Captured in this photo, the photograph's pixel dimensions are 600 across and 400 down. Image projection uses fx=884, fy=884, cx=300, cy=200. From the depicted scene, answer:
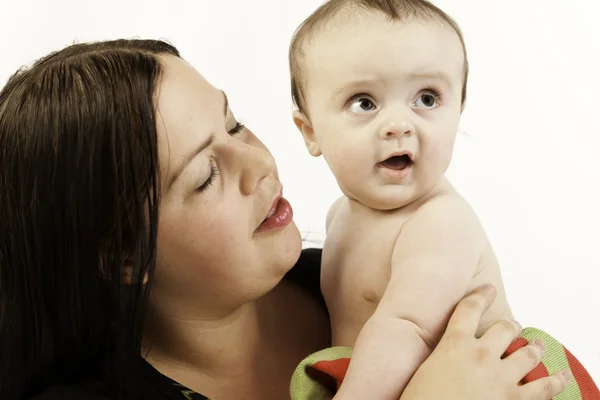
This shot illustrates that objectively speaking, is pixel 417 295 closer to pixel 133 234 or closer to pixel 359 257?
pixel 359 257

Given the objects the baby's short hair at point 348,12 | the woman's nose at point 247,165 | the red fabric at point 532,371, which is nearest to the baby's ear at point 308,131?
the baby's short hair at point 348,12

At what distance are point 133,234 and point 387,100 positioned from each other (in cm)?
47

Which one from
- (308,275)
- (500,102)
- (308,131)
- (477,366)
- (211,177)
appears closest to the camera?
(477,366)

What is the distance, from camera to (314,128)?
156 centimetres

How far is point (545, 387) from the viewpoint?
4.70 ft

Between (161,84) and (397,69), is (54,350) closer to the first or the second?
(161,84)

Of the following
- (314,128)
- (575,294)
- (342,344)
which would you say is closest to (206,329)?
(342,344)

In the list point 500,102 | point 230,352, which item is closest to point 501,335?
point 230,352

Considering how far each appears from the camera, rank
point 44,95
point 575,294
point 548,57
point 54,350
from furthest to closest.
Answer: point 548,57, point 575,294, point 54,350, point 44,95

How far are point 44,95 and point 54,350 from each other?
443 millimetres

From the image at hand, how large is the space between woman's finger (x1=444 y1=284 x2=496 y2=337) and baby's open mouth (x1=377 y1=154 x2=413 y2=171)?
0.24 m

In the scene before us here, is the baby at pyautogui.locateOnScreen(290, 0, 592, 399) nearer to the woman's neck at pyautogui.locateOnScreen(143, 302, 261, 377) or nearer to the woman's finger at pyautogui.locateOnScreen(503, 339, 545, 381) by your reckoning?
the woman's finger at pyautogui.locateOnScreen(503, 339, 545, 381)

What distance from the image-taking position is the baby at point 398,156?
140cm

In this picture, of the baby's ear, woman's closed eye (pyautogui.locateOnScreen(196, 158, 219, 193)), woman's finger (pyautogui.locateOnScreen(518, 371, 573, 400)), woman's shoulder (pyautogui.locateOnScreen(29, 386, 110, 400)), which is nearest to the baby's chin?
the baby's ear
